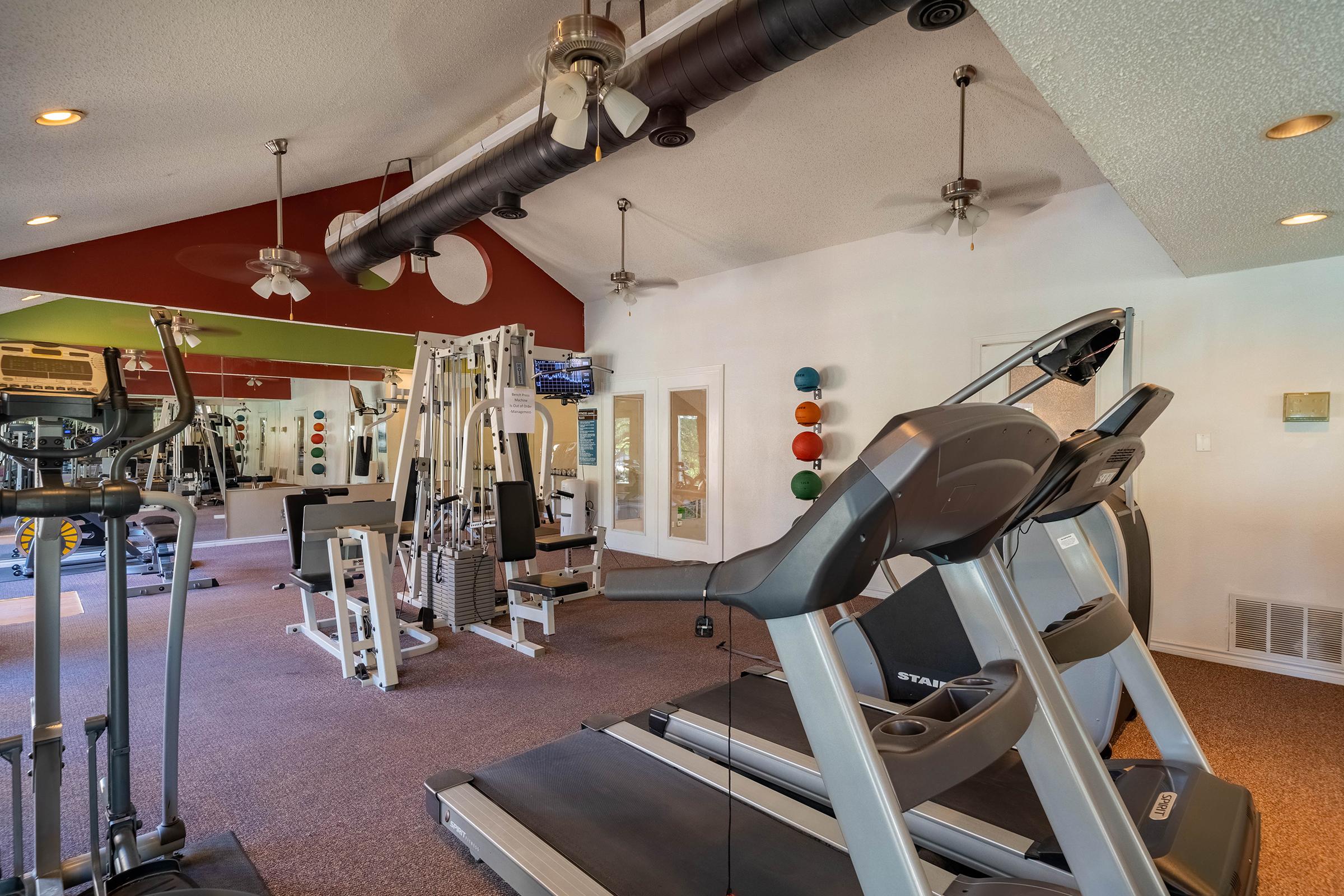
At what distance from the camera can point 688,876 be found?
169cm

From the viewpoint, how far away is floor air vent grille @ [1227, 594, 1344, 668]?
3.70 meters

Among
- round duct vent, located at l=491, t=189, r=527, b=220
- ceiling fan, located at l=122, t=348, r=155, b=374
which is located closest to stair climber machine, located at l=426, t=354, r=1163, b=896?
round duct vent, located at l=491, t=189, r=527, b=220

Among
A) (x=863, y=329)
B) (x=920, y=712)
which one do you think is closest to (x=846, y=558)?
(x=920, y=712)

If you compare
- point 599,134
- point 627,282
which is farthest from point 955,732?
point 627,282

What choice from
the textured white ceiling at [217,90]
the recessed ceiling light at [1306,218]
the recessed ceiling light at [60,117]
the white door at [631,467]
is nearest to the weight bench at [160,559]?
the textured white ceiling at [217,90]

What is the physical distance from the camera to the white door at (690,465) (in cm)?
650

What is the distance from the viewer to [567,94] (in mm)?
2346

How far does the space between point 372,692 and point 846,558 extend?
3.32 meters

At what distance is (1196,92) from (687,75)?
1.97m

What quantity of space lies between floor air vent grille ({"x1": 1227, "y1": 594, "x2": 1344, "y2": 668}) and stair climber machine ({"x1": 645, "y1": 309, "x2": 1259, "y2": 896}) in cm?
229

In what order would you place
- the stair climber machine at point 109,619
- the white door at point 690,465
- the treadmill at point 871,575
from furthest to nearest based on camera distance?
the white door at point 690,465 < the stair climber machine at point 109,619 < the treadmill at point 871,575

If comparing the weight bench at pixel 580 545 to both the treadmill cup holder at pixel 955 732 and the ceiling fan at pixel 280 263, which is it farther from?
the treadmill cup holder at pixel 955 732

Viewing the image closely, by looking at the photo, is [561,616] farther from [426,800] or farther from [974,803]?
[974,803]

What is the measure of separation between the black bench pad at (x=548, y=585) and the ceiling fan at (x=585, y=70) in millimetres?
2457
